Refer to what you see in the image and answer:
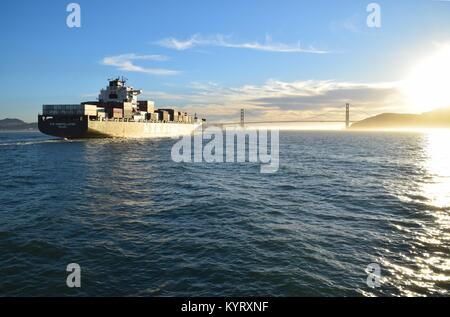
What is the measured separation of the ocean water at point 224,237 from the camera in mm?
11055

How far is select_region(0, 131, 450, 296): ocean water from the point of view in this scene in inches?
435

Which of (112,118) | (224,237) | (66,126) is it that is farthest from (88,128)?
(224,237)

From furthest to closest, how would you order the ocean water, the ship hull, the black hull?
the ship hull → the black hull → the ocean water

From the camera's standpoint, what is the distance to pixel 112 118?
9619 cm

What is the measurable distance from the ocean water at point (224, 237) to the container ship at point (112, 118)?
184ft

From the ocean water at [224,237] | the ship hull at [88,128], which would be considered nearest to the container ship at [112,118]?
the ship hull at [88,128]

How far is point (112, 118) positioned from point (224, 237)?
290 feet

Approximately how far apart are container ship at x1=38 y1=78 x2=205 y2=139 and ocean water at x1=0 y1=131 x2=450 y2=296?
5601 centimetres

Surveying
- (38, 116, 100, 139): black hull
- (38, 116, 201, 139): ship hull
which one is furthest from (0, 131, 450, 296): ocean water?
(38, 116, 201, 139): ship hull

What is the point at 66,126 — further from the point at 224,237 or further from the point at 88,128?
the point at 224,237

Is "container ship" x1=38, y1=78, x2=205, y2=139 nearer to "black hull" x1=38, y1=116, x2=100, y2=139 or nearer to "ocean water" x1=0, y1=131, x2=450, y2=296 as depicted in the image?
"black hull" x1=38, y1=116, x2=100, y2=139

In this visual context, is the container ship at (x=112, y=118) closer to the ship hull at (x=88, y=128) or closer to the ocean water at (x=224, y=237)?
the ship hull at (x=88, y=128)
